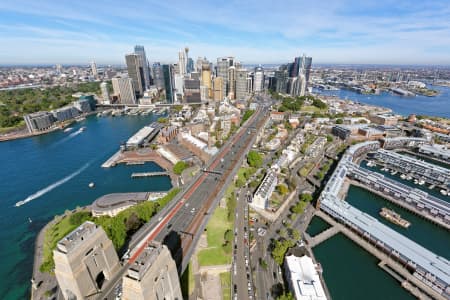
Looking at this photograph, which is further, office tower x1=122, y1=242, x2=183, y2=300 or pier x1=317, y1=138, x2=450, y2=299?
pier x1=317, y1=138, x2=450, y2=299

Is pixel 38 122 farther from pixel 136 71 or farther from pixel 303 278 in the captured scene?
pixel 303 278

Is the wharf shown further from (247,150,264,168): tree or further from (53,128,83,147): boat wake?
(53,128,83,147): boat wake

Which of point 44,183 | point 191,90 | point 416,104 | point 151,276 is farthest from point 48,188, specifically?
point 416,104

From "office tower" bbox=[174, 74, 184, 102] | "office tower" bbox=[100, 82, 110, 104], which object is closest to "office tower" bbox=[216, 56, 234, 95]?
"office tower" bbox=[174, 74, 184, 102]

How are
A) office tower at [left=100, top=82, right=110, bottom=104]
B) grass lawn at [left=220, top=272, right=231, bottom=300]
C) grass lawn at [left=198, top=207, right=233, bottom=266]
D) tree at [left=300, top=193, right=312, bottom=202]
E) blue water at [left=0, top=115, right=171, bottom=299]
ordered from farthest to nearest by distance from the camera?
office tower at [left=100, top=82, right=110, bottom=104] → tree at [left=300, top=193, right=312, bottom=202] → blue water at [left=0, top=115, right=171, bottom=299] → grass lawn at [left=198, top=207, right=233, bottom=266] → grass lawn at [left=220, top=272, right=231, bottom=300]

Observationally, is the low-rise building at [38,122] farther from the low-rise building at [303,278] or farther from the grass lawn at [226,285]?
the low-rise building at [303,278]
